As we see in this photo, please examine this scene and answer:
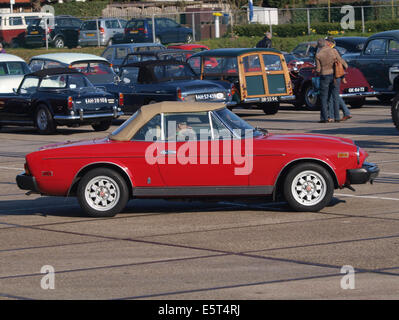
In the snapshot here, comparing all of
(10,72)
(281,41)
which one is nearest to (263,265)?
(10,72)

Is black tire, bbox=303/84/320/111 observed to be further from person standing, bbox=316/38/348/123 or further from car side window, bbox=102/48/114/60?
car side window, bbox=102/48/114/60

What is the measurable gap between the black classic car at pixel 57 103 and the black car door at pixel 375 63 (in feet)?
23.1

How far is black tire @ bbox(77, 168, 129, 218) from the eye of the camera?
35.7 ft

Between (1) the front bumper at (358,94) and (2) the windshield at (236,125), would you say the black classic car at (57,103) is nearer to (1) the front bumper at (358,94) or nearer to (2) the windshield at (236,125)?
(1) the front bumper at (358,94)

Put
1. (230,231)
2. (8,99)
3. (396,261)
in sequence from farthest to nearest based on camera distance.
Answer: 1. (8,99)
2. (230,231)
3. (396,261)

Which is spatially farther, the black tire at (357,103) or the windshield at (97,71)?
the windshield at (97,71)

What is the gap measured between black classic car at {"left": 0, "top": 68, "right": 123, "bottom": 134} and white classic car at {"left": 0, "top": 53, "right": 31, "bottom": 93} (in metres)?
2.28

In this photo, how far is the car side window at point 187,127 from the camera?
11047 millimetres

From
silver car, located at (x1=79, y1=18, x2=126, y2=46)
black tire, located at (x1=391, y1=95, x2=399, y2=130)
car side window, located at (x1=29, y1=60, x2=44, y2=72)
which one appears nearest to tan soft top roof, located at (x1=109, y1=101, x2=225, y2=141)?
black tire, located at (x1=391, y1=95, x2=399, y2=130)

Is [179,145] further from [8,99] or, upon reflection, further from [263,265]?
[8,99]

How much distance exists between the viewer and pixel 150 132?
36.5 ft

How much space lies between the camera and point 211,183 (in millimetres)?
10812

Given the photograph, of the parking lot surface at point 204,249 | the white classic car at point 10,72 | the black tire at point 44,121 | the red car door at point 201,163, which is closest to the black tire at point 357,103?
the black tire at point 44,121
